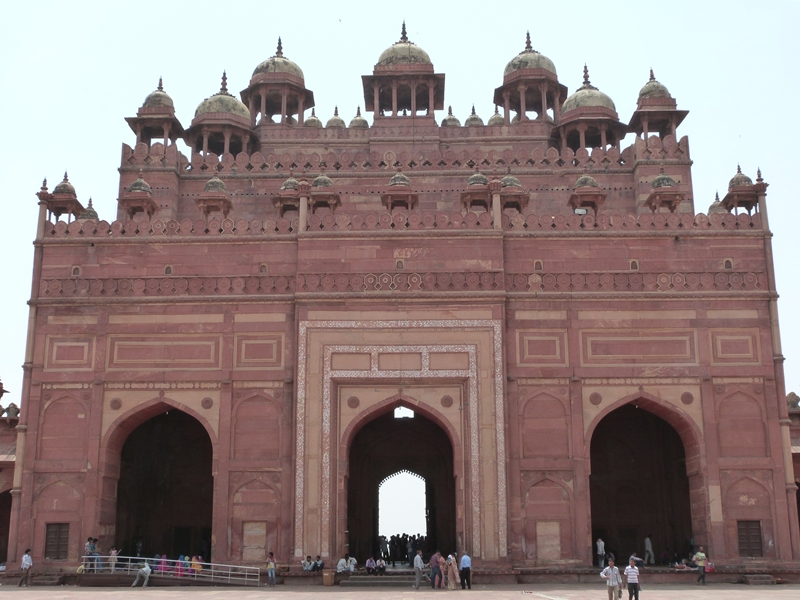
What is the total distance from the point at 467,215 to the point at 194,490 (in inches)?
333

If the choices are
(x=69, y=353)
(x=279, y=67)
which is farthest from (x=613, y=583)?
(x=279, y=67)

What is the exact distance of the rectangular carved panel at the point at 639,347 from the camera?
699 inches

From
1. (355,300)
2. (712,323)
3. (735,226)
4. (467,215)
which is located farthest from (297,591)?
(735,226)

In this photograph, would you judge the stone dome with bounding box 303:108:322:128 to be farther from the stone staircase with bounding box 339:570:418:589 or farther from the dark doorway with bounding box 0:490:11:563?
the stone staircase with bounding box 339:570:418:589

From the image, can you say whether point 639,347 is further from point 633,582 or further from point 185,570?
point 185,570

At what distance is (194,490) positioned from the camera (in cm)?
2052

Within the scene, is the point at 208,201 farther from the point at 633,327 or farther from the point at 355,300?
the point at 633,327

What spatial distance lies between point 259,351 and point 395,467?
5217 mm

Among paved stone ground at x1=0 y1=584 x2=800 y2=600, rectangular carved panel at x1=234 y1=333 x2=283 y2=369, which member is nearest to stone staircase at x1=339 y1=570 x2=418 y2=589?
paved stone ground at x1=0 y1=584 x2=800 y2=600

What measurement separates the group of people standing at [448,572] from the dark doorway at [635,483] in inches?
200

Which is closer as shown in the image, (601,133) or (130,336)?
(130,336)

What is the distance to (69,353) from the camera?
59.4 ft

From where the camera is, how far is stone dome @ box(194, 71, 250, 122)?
24797 millimetres

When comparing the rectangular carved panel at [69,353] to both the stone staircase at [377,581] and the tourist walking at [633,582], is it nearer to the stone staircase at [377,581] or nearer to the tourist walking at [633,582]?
the stone staircase at [377,581]
